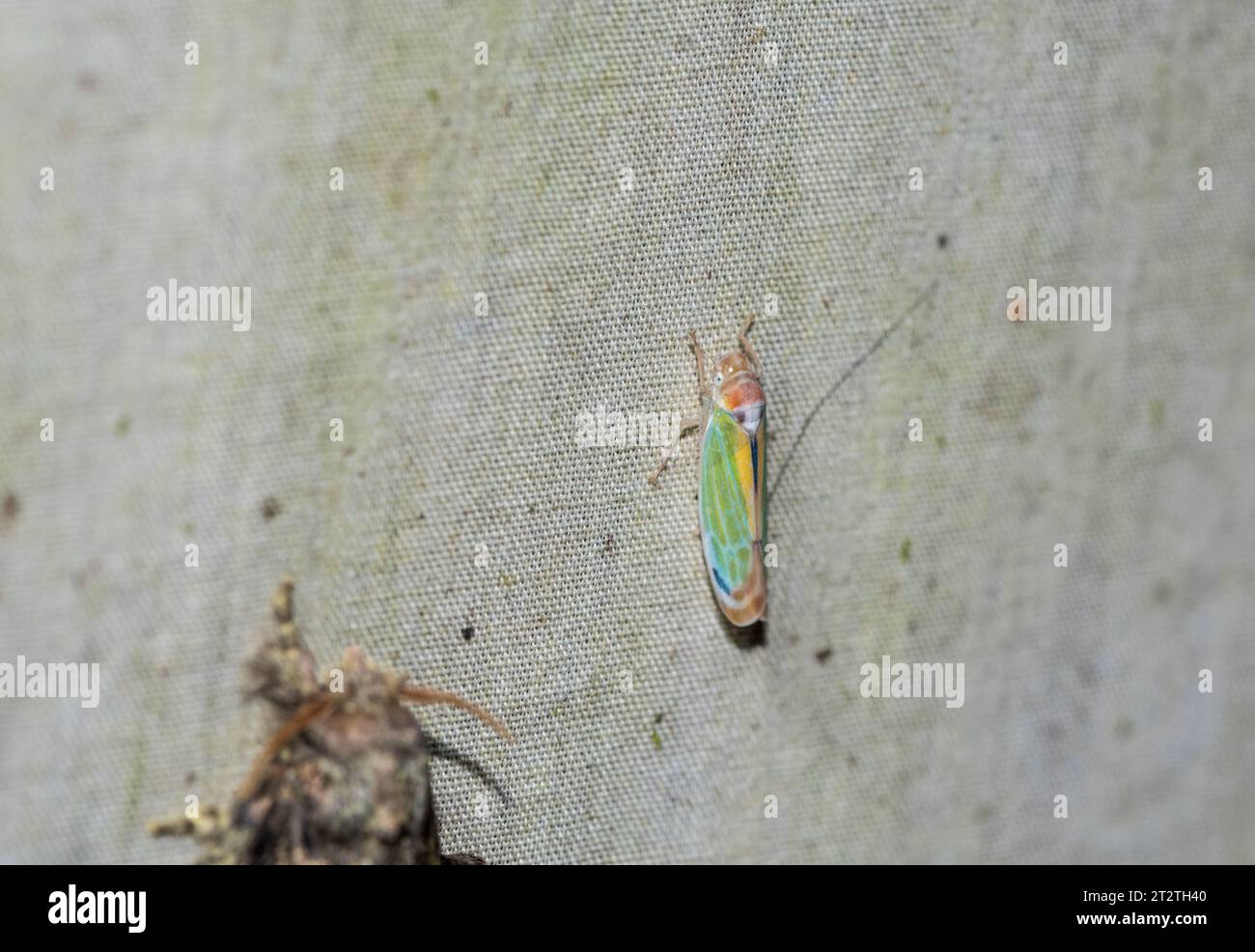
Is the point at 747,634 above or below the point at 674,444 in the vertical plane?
below

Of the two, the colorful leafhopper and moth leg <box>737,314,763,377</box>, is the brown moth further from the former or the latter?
moth leg <box>737,314,763,377</box>

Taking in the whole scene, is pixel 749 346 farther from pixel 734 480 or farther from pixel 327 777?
pixel 327 777

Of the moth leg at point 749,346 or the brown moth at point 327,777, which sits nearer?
the brown moth at point 327,777

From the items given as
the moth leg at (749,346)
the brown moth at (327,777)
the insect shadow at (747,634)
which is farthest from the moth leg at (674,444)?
the brown moth at (327,777)

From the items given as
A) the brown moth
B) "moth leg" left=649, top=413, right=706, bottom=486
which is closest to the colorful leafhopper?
"moth leg" left=649, top=413, right=706, bottom=486

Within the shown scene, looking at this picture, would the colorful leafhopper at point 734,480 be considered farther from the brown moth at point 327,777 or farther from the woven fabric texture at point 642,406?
the brown moth at point 327,777

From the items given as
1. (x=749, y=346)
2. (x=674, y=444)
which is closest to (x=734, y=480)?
(x=674, y=444)
